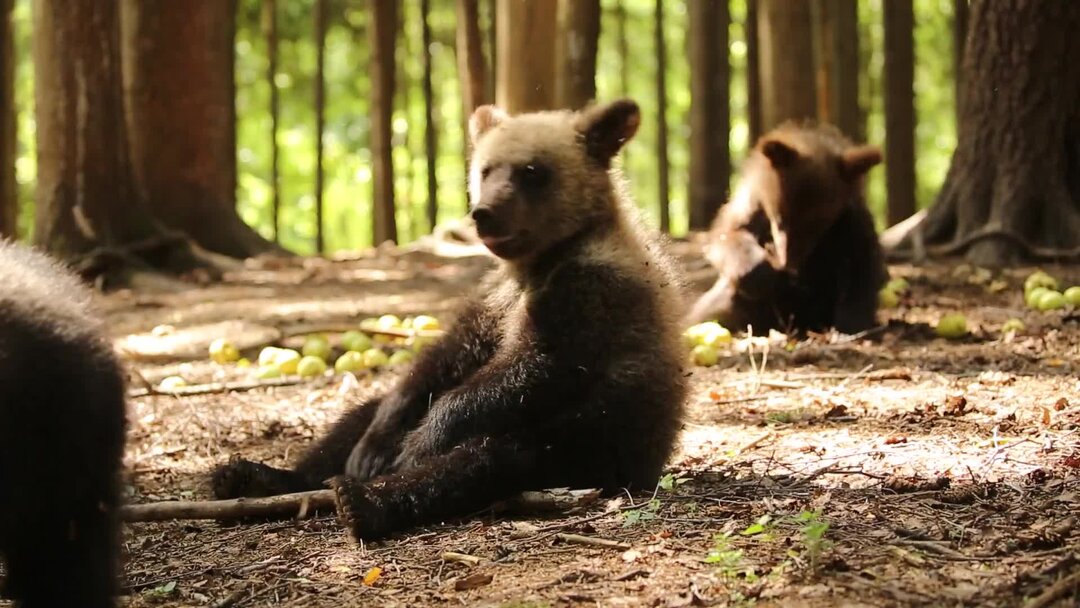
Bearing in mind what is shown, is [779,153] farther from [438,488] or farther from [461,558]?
[461,558]

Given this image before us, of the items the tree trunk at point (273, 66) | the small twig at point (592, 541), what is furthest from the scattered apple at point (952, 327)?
the tree trunk at point (273, 66)

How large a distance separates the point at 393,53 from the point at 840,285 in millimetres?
11846

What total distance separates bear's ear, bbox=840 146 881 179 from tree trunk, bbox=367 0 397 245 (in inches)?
443

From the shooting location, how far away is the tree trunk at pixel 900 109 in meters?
16.3

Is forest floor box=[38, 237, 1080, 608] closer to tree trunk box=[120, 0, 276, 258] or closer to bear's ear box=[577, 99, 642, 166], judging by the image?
bear's ear box=[577, 99, 642, 166]

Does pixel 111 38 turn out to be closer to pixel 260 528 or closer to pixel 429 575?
pixel 260 528

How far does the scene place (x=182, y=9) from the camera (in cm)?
1374

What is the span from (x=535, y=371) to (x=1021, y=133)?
7.07 metres

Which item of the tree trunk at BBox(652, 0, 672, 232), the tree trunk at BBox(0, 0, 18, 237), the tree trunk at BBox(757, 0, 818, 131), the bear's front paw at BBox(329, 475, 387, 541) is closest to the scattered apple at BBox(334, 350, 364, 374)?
the bear's front paw at BBox(329, 475, 387, 541)

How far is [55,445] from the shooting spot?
3607 millimetres

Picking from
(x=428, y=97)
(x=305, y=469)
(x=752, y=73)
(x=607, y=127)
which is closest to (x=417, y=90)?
(x=428, y=97)

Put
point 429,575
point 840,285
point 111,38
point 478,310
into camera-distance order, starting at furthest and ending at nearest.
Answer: point 111,38 < point 840,285 < point 478,310 < point 429,575

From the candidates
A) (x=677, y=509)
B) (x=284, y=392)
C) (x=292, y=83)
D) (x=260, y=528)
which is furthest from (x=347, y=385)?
(x=292, y=83)

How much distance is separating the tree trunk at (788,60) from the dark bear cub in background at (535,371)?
→ 8960mm
